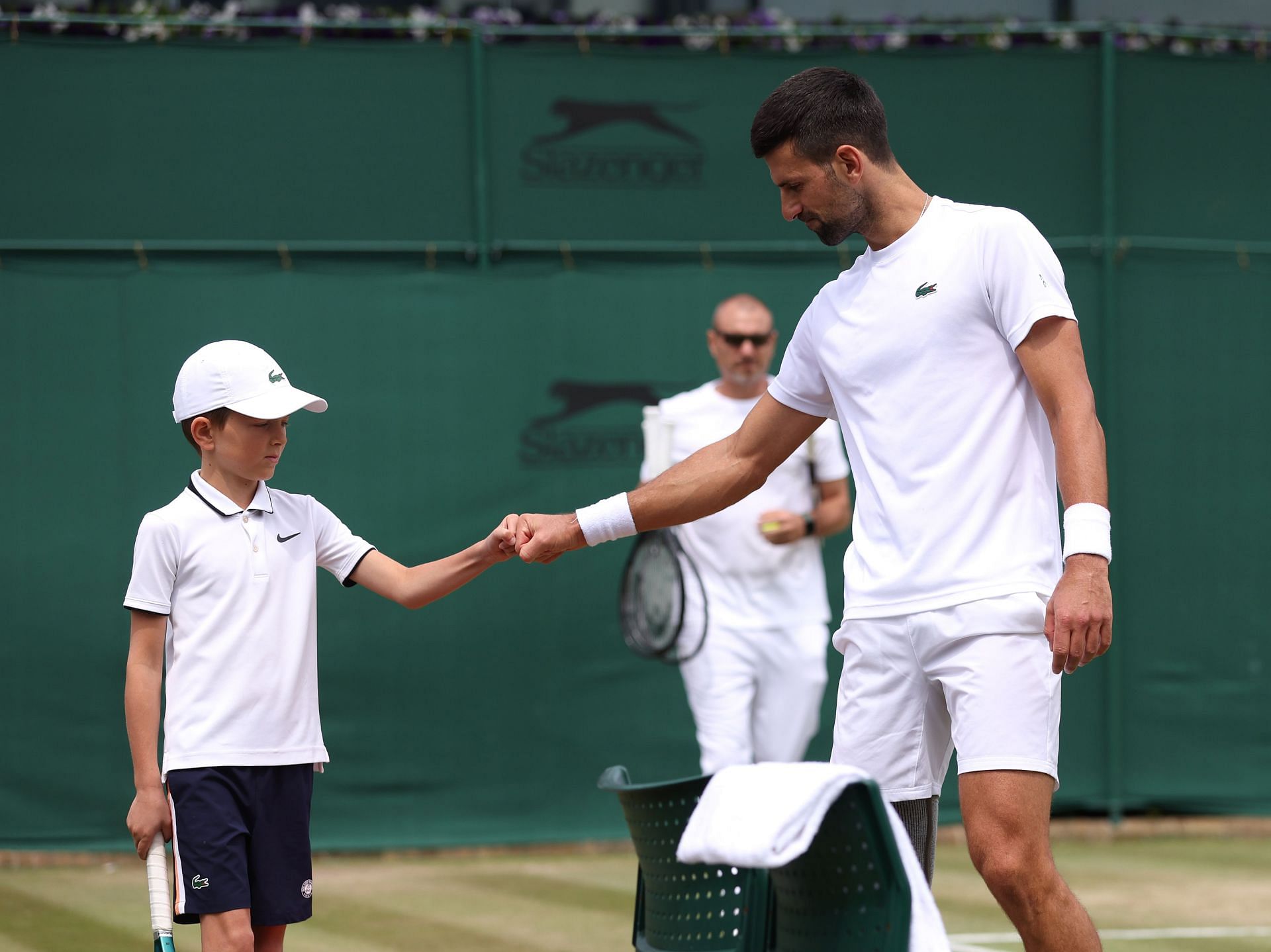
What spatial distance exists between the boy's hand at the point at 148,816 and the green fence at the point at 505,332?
12.1 feet

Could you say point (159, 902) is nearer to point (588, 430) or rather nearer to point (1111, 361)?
point (588, 430)

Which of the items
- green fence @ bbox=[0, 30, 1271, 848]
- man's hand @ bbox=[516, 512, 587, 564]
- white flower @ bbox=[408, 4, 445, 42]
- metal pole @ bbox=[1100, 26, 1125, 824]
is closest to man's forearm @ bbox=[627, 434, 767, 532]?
man's hand @ bbox=[516, 512, 587, 564]

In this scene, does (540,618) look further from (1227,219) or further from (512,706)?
(1227,219)

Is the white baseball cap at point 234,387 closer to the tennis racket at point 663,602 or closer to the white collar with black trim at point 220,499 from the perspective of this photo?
the white collar with black trim at point 220,499

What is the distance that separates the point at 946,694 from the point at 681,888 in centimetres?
77

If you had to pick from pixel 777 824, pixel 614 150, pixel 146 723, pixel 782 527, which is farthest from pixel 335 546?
pixel 614 150

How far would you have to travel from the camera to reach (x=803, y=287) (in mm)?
7648

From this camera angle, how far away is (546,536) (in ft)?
12.9

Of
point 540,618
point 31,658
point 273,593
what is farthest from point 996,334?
point 31,658

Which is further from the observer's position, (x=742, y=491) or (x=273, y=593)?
(x=742, y=491)

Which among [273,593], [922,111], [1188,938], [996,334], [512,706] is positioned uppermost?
[922,111]

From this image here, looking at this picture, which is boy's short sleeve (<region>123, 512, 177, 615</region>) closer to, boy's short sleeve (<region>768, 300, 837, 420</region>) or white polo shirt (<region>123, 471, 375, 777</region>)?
white polo shirt (<region>123, 471, 375, 777</region>)

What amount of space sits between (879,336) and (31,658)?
4703 millimetres

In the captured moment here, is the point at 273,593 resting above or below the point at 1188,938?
above
